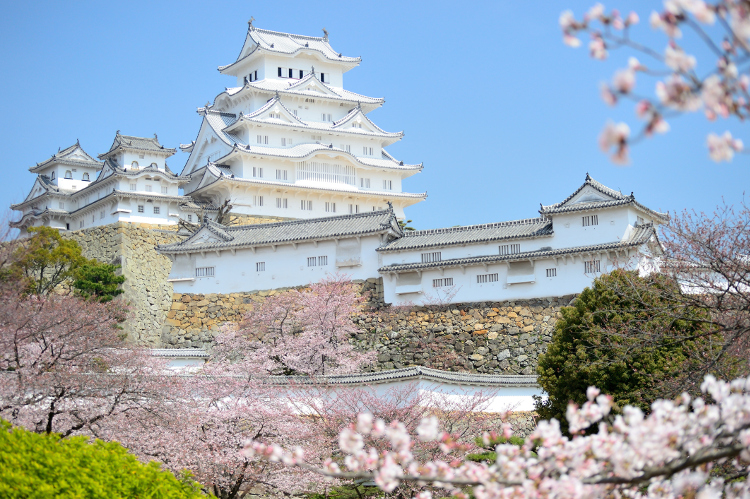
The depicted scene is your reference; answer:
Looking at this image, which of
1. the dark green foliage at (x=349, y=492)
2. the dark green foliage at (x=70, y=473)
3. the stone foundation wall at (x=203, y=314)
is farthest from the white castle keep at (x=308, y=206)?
the dark green foliage at (x=70, y=473)

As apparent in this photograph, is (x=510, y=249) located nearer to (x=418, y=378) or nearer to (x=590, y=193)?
(x=590, y=193)

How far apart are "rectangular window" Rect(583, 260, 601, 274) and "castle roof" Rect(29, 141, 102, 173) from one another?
28.5 m

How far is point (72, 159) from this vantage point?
4247 cm

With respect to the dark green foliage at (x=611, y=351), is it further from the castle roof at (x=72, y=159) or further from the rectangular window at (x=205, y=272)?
the castle roof at (x=72, y=159)

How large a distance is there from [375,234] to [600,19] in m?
22.6

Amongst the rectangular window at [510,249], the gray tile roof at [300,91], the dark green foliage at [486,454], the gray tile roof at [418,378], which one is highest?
the gray tile roof at [300,91]

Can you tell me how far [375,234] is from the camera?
26.5 metres

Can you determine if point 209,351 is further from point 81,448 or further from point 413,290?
point 81,448

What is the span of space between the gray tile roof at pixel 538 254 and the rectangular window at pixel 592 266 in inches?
16.0

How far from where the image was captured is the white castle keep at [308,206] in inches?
953

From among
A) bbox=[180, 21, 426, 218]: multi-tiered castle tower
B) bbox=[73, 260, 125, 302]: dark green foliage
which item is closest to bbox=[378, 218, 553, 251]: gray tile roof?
bbox=[73, 260, 125, 302]: dark green foliage

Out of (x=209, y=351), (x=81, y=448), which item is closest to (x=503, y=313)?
(x=209, y=351)

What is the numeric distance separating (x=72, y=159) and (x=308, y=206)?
1364 cm

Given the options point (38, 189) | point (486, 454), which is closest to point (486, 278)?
point (486, 454)
